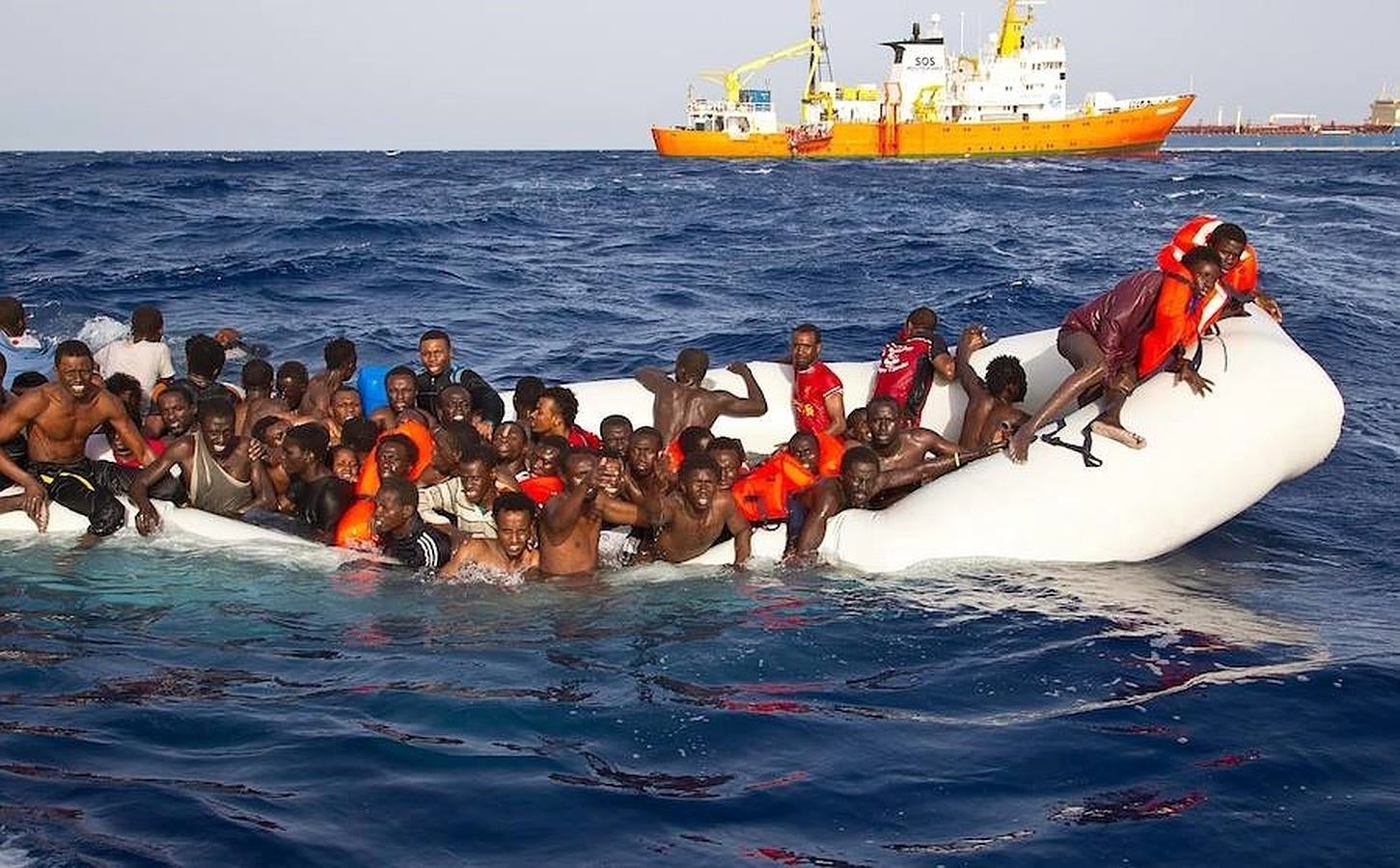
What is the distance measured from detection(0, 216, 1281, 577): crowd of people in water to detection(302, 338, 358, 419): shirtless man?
0.09ft

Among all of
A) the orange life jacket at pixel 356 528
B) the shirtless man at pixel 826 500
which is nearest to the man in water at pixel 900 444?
the shirtless man at pixel 826 500

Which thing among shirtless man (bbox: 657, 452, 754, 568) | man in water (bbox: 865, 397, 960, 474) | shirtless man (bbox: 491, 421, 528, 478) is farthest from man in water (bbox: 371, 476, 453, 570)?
man in water (bbox: 865, 397, 960, 474)

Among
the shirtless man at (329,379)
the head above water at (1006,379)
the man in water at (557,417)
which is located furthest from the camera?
the shirtless man at (329,379)

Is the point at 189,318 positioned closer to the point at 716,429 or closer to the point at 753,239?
the point at 716,429

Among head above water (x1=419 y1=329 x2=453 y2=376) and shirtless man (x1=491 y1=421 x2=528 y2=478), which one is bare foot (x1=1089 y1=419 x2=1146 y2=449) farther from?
head above water (x1=419 y1=329 x2=453 y2=376)

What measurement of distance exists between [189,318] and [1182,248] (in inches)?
467

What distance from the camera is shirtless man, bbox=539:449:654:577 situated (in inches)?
247

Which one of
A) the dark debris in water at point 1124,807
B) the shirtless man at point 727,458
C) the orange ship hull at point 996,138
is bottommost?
the dark debris in water at point 1124,807

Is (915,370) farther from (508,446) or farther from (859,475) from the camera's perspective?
(508,446)

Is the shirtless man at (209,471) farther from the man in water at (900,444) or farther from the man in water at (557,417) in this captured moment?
the man in water at (900,444)

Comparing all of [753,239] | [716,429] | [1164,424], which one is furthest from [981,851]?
[753,239]

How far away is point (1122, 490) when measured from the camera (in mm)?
6746

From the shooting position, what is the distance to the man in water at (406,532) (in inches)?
251

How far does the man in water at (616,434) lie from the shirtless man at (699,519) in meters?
0.38
